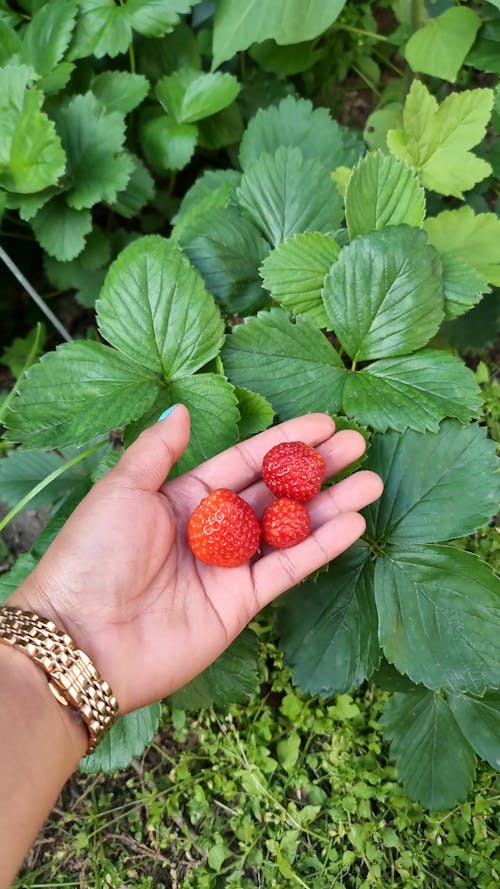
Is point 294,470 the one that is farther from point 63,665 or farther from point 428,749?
point 428,749

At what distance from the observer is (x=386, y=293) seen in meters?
1.35

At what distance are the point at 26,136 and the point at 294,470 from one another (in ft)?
3.27

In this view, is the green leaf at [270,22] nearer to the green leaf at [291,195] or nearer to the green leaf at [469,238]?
the green leaf at [291,195]

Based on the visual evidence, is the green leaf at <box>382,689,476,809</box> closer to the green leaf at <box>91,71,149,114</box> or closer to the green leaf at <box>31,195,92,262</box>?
the green leaf at <box>31,195,92,262</box>

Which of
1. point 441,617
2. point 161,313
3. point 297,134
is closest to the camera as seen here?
point 441,617

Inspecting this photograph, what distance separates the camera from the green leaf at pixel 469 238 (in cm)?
143

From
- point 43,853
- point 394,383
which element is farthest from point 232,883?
point 394,383

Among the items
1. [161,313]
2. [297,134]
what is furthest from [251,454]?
[297,134]

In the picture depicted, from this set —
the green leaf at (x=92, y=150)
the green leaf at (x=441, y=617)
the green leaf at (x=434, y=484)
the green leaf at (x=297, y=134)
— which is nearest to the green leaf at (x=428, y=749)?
the green leaf at (x=441, y=617)

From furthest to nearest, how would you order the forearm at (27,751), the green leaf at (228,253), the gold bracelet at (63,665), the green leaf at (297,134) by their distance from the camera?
the green leaf at (297,134) → the green leaf at (228,253) → the gold bracelet at (63,665) → the forearm at (27,751)

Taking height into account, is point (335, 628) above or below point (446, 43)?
below

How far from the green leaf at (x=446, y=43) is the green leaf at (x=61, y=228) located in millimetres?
881

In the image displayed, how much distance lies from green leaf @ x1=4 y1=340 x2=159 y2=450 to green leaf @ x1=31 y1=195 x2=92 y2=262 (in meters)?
0.54

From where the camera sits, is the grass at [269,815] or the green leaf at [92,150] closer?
the grass at [269,815]
